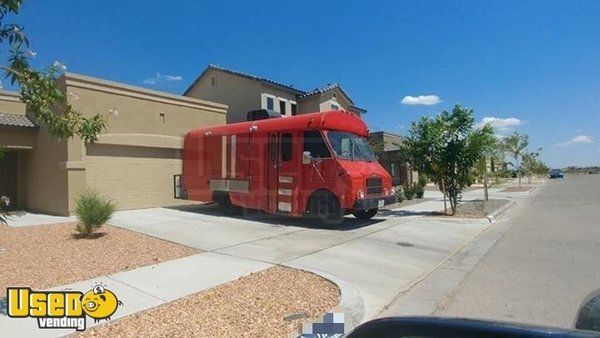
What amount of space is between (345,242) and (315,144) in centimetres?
312

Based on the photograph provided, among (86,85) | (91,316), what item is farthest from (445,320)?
(86,85)

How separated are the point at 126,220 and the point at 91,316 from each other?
850 cm

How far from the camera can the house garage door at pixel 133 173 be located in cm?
1457

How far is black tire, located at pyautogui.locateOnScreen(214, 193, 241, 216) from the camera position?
1388 cm

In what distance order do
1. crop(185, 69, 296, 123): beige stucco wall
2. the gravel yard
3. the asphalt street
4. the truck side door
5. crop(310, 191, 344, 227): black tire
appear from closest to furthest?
the asphalt street → the gravel yard → crop(310, 191, 344, 227): black tire → the truck side door → crop(185, 69, 296, 123): beige stucco wall

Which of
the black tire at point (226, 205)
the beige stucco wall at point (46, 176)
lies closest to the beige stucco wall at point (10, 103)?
the beige stucco wall at point (46, 176)

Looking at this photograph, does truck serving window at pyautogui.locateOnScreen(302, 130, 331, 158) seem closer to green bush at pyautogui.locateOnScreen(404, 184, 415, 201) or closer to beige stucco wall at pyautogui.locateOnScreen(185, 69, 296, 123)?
green bush at pyautogui.locateOnScreen(404, 184, 415, 201)

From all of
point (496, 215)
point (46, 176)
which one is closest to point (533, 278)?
point (496, 215)

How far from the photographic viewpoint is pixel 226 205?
1411 centimetres

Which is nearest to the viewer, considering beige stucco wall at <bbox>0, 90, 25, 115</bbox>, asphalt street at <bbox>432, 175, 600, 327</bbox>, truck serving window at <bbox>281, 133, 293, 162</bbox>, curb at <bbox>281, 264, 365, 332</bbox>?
curb at <bbox>281, 264, 365, 332</bbox>

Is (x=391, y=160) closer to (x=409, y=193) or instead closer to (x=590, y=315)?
(x=409, y=193)

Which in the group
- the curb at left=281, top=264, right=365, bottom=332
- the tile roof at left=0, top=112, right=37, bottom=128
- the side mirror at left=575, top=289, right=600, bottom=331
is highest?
the tile roof at left=0, top=112, right=37, bottom=128

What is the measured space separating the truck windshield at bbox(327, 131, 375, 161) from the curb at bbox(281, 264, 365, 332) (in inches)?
212

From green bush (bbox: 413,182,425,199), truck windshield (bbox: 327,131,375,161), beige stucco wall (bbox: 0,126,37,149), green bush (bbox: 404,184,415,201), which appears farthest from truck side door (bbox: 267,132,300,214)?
green bush (bbox: 413,182,425,199)
